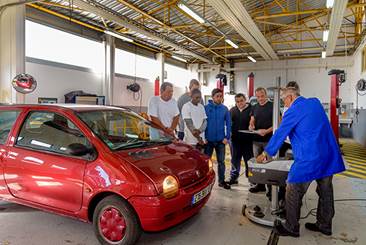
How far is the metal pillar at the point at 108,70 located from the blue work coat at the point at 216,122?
6537 millimetres

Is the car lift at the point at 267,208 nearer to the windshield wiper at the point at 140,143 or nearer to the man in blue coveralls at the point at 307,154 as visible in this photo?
the man in blue coveralls at the point at 307,154

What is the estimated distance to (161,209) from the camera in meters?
2.35

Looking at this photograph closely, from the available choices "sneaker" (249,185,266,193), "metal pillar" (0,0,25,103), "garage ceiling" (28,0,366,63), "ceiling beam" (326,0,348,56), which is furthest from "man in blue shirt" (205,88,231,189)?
"metal pillar" (0,0,25,103)

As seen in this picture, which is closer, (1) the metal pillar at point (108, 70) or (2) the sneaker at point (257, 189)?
(2) the sneaker at point (257, 189)

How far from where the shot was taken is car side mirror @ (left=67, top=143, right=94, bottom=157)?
2520 mm

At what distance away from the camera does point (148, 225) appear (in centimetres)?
238

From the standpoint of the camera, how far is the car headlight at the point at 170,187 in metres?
2.40

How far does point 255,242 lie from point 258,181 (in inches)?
22.5

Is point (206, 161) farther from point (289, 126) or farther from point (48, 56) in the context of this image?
point (48, 56)

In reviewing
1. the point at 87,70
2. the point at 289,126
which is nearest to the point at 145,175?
the point at 289,126

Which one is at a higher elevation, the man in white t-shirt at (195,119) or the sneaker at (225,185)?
the man in white t-shirt at (195,119)

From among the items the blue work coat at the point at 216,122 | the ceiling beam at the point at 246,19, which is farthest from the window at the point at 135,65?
the blue work coat at the point at 216,122

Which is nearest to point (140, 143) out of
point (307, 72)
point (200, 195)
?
point (200, 195)

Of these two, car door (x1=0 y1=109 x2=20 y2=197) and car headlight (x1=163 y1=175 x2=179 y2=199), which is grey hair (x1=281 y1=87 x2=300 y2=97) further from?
car door (x1=0 y1=109 x2=20 y2=197)
